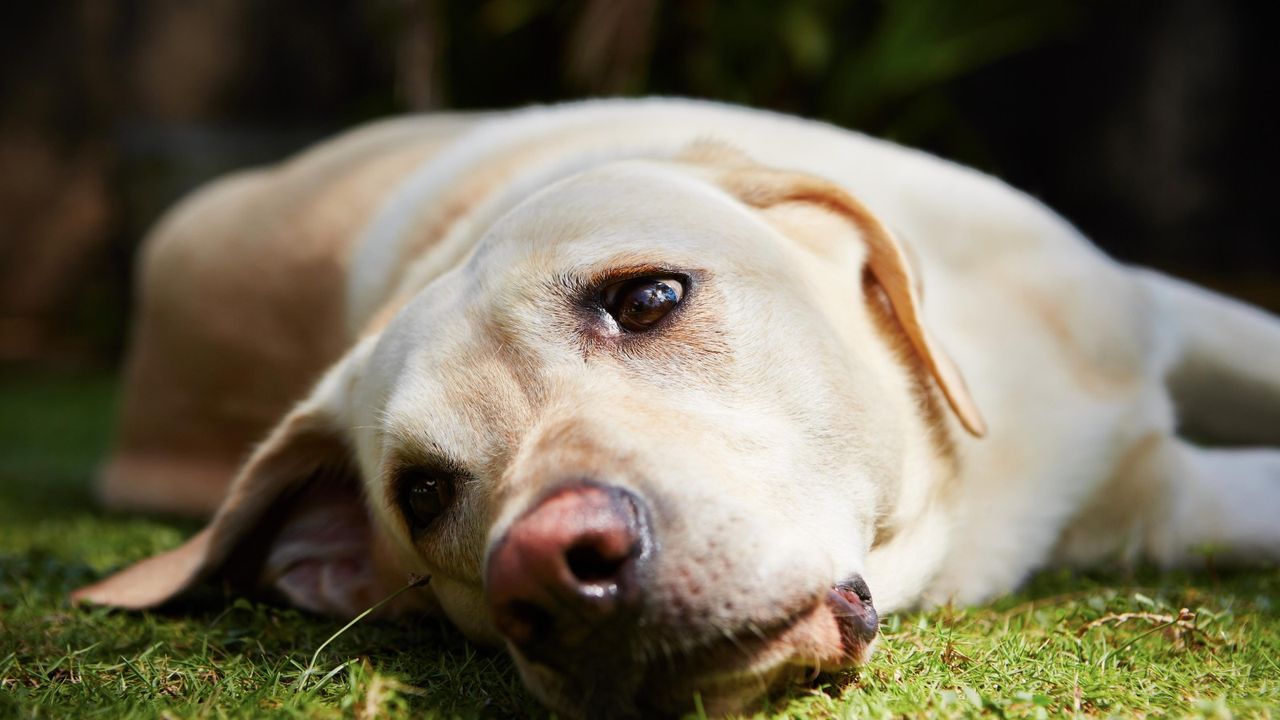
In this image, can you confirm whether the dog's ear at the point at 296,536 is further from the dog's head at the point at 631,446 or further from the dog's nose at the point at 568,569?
the dog's nose at the point at 568,569

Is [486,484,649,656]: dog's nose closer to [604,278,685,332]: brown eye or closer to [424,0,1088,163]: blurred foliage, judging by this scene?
[604,278,685,332]: brown eye

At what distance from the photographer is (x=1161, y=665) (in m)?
1.94

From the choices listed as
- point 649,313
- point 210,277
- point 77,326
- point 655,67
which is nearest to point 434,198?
point 210,277

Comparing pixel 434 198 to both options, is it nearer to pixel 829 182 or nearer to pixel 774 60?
pixel 829 182

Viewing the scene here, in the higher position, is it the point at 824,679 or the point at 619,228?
the point at 619,228

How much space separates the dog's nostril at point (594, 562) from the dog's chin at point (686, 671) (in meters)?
0.11

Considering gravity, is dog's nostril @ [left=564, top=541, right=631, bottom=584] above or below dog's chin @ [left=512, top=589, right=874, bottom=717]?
above

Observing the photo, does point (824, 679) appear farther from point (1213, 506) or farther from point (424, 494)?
point (1213, 506)

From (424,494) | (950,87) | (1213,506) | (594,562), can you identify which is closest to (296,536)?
(424,494)

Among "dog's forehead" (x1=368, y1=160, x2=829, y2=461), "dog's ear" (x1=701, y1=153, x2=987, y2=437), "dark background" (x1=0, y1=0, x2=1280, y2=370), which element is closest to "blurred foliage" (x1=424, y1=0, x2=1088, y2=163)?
"dark background" (x1=0, y1=0, x2=1280, y2=370)

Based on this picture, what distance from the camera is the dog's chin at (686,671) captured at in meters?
1.65

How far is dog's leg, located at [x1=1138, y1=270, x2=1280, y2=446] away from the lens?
10.6ft

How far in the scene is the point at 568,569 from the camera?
1.57 meters

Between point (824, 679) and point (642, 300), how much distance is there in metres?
0.75
